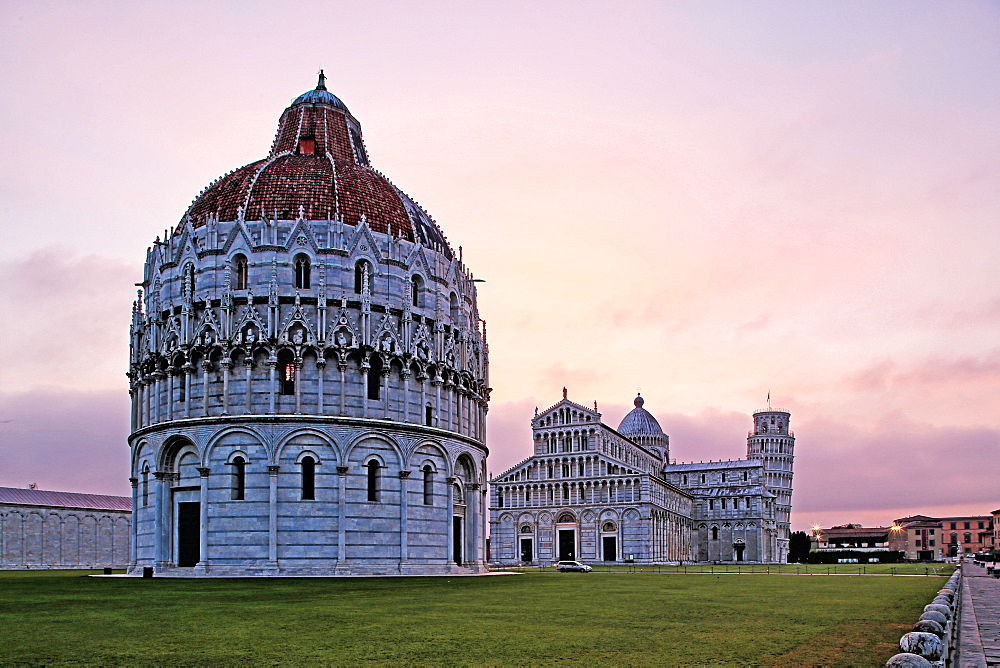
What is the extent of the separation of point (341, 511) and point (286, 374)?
7.98 meters

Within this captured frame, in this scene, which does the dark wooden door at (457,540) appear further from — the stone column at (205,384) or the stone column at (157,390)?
the stone column at (157,390)

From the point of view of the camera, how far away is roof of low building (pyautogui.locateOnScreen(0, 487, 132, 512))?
10219 cm

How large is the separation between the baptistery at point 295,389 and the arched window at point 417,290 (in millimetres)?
142

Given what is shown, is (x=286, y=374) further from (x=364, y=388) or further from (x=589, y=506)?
(x=589, y=506)

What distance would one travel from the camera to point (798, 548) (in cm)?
16550

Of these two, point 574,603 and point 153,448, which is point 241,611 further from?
point 153,448

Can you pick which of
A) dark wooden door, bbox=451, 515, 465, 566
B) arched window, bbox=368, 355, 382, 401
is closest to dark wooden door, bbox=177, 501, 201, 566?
arched window, bbox=368, 355, 382, 401

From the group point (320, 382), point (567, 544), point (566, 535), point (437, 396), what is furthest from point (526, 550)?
point (320, 382)

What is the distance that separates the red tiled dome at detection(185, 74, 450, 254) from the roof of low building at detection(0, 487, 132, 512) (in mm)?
57743

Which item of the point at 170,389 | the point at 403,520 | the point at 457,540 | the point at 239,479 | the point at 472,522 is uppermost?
the point at 170,389

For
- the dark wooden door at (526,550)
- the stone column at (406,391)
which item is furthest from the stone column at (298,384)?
the dark wooden door at (526,550)

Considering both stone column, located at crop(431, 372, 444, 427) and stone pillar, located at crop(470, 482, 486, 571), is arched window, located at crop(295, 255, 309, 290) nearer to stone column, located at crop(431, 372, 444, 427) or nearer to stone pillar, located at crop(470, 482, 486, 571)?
stone column, located at crop(431, 372, 444, 427)

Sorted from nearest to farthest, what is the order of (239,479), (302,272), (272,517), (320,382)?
1. (272,517)
2. (239,479)
3. (320,382)
4. (302,272)

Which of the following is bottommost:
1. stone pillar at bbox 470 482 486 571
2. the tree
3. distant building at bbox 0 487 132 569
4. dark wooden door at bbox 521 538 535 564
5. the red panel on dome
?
the tree
